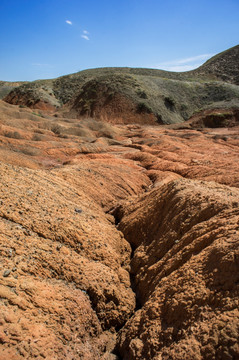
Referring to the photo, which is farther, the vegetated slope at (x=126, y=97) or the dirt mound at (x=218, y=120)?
the vegetated slope at (x=126, y=97)

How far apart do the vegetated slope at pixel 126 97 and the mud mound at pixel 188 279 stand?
102 ft

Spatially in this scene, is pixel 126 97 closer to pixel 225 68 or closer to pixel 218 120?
pixel 218 120

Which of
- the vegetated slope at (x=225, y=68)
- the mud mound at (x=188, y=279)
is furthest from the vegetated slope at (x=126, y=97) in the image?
the mud mound at (x=188, y=279)

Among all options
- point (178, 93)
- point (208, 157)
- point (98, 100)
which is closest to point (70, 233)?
point (208, 157)

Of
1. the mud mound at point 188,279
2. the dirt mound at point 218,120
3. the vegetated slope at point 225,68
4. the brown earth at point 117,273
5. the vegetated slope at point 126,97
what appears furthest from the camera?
the vegetated slope at point 225,68

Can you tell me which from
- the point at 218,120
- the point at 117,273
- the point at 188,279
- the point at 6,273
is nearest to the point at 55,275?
the point at 6,273

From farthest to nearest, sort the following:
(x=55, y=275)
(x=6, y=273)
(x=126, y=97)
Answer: (x=126, y=97)
(x=55, y=275)
(x=6, y=273)

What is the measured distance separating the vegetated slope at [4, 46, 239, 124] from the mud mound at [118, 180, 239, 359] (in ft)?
102

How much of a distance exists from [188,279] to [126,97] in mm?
36344

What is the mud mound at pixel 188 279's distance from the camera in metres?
2.53

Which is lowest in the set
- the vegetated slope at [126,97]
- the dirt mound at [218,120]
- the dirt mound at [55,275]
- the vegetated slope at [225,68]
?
the dirt mound at [55,275]

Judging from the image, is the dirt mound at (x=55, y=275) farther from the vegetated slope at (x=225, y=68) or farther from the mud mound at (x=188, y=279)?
the vegetated slope at (x=225, y=68)

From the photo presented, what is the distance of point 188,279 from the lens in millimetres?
3176

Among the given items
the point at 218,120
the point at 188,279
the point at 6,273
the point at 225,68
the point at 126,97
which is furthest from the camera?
the point at 225,68
